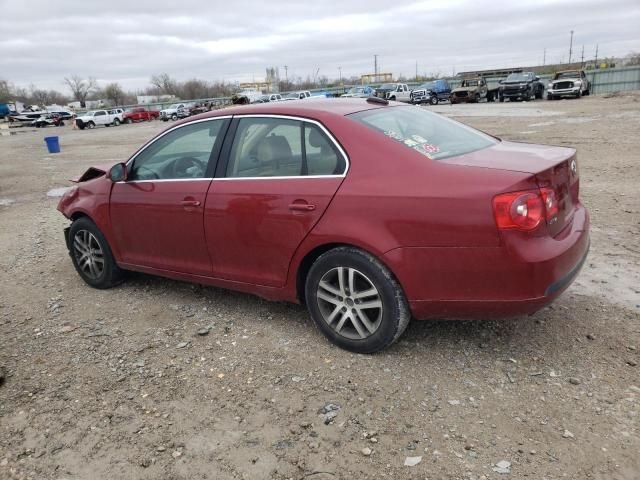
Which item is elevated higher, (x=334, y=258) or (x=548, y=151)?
(x=548, y=151)

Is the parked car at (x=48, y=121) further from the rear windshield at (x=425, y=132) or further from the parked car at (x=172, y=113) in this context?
the rear windshield at (x=425, y=132)

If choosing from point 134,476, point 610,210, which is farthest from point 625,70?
point 134,476

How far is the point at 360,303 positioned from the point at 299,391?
0.66 metres

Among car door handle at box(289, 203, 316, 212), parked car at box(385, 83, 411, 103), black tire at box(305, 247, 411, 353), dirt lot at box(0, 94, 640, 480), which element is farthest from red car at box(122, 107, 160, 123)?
black tire at box(305, 247, 411, 353)

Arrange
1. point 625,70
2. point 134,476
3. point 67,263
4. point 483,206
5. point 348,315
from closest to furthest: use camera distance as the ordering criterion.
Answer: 1. point 134,476
2. point 483,206
3. point 348,315
4. point 67,263
5. point 625,70

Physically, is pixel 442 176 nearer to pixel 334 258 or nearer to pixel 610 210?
pixel 334 258

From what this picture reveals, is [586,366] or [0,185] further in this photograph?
[0,185]

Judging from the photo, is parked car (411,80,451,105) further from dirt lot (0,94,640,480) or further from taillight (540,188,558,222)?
taillight (540,188,558,222)

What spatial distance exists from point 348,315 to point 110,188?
2548mm

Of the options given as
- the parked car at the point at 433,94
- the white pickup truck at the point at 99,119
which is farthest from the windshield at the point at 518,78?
the white pickup truck at the point at 99,119

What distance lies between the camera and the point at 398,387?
3.16 meters

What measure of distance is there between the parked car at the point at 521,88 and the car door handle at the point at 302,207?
3687cm

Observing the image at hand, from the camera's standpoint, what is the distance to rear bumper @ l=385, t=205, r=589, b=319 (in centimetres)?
286

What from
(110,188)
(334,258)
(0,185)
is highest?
(110,188)
